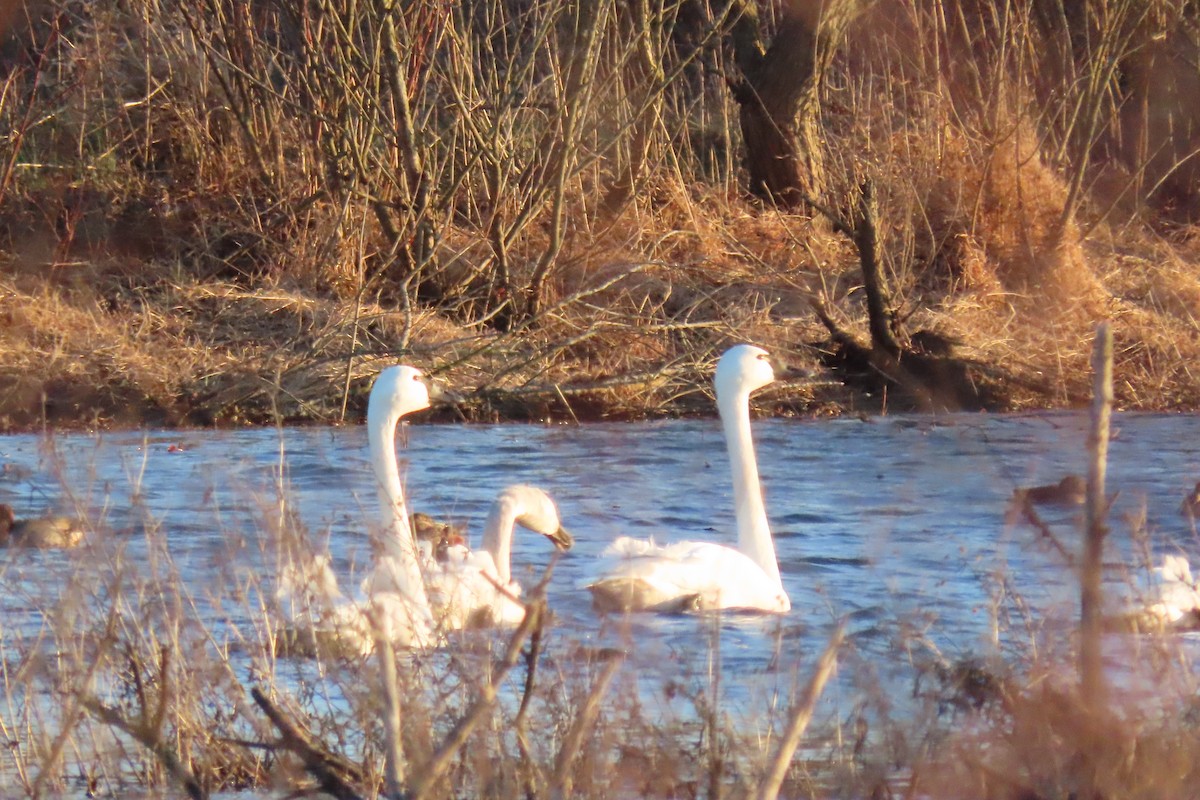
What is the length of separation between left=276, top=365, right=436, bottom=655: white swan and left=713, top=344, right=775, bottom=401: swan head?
1.27m

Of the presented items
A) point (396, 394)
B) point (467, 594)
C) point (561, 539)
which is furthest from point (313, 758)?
point (561, 539)

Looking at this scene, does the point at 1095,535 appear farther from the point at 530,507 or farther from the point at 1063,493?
the point at 1063,493

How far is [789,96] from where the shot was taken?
15070mm

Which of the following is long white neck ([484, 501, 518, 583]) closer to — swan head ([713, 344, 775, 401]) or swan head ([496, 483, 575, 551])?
swan head ([496, 483, 575, 551])

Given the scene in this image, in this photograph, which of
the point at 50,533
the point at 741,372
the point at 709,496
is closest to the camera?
the point at 50,533

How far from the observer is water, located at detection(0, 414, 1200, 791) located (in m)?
6.24

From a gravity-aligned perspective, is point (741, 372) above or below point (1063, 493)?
above

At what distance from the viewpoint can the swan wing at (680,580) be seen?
6.66m

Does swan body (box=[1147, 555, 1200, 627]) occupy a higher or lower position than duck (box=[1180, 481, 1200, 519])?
higher

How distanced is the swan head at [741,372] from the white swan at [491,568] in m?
0.94

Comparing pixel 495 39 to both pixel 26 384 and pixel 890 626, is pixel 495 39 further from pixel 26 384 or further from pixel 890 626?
pixel 890 626

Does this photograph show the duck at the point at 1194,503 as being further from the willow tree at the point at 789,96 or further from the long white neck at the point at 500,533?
the willow tree at the point at 789,96

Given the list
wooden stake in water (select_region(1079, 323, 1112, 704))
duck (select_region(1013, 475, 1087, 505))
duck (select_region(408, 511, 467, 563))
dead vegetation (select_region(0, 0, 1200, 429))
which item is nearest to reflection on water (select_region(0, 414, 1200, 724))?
duck (select_region(1013, 475, 1087, 505))

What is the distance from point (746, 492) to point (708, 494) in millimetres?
2292
